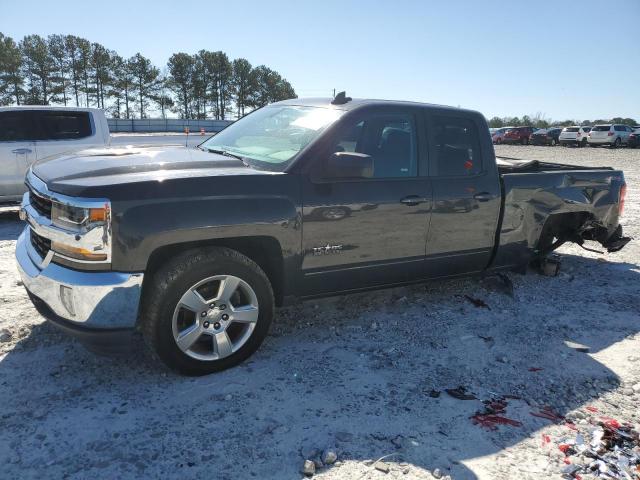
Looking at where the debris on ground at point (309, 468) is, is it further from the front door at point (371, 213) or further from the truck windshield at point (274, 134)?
the truck windshield at point (274, 134)

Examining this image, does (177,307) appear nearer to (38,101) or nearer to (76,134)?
(76,134)

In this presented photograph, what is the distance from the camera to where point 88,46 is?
63938 mm

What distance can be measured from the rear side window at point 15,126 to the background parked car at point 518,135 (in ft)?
125

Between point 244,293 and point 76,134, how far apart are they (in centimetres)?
662

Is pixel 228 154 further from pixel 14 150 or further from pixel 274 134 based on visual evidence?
pixel 14 150

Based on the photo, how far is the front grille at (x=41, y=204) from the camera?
3.06 meters

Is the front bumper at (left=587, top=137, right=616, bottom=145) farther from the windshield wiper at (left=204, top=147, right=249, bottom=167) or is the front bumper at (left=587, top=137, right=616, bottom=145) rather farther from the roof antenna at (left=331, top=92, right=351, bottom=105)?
the windshield wiper at (left=204, top=147, right=249, bottom=167)

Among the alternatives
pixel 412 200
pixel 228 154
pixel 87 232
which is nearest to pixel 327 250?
pixel 412 200

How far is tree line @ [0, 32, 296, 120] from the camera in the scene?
57750mm

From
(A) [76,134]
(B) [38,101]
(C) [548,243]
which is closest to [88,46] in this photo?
(B) [38,101]

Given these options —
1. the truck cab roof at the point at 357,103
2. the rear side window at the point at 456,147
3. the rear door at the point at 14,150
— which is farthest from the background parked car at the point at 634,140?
the rear door at the point at 14,150

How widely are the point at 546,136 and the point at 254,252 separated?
40821 mm

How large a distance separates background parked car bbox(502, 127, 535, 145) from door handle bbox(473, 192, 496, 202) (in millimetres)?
38594

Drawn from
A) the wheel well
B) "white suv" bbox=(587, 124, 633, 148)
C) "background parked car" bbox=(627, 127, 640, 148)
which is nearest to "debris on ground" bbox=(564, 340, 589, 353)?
the wheel well
